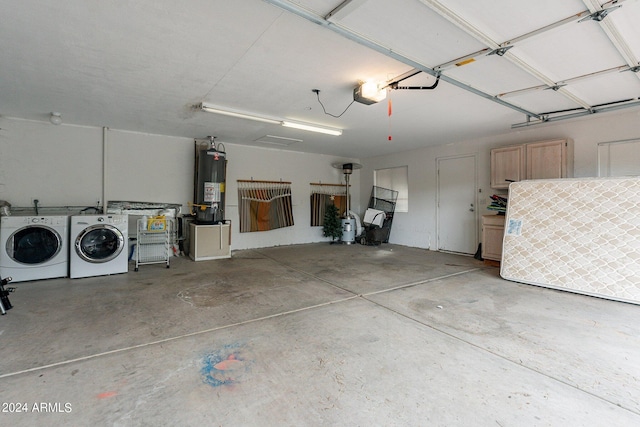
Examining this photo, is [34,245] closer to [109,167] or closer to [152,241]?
[152,241]

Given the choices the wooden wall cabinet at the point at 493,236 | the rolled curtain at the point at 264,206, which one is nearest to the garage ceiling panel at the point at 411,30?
the wooden wall cabinet at the point at 493,236

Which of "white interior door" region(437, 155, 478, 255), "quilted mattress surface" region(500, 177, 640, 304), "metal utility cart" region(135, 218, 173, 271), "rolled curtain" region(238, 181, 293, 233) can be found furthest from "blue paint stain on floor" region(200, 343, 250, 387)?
"white interior door" region(437, 155, 478, 255)

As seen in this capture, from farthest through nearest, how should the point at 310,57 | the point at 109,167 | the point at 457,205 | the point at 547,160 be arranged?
the point at 457,205 → the point at 109,167 → the point at 547,160 → the point at 310,57

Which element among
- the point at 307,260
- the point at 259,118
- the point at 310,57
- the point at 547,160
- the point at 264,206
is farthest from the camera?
the point at 264,206

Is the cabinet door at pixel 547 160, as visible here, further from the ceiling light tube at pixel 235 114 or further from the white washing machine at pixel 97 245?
the white washing machine at pixel 97 245

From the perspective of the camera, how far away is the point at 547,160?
14.9ft

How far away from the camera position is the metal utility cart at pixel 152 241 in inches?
186

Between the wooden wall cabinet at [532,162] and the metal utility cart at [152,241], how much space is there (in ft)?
19.9

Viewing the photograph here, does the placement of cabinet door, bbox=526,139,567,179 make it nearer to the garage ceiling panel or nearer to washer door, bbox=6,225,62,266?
the garage ceiling panel

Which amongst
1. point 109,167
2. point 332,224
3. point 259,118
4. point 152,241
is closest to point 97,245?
point 152,241

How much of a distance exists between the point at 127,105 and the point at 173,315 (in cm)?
306

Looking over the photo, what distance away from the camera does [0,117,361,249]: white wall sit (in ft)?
14.8

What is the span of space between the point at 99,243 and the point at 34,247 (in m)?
0.71

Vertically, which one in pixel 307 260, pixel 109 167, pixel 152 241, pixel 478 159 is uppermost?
pixel 478 159
